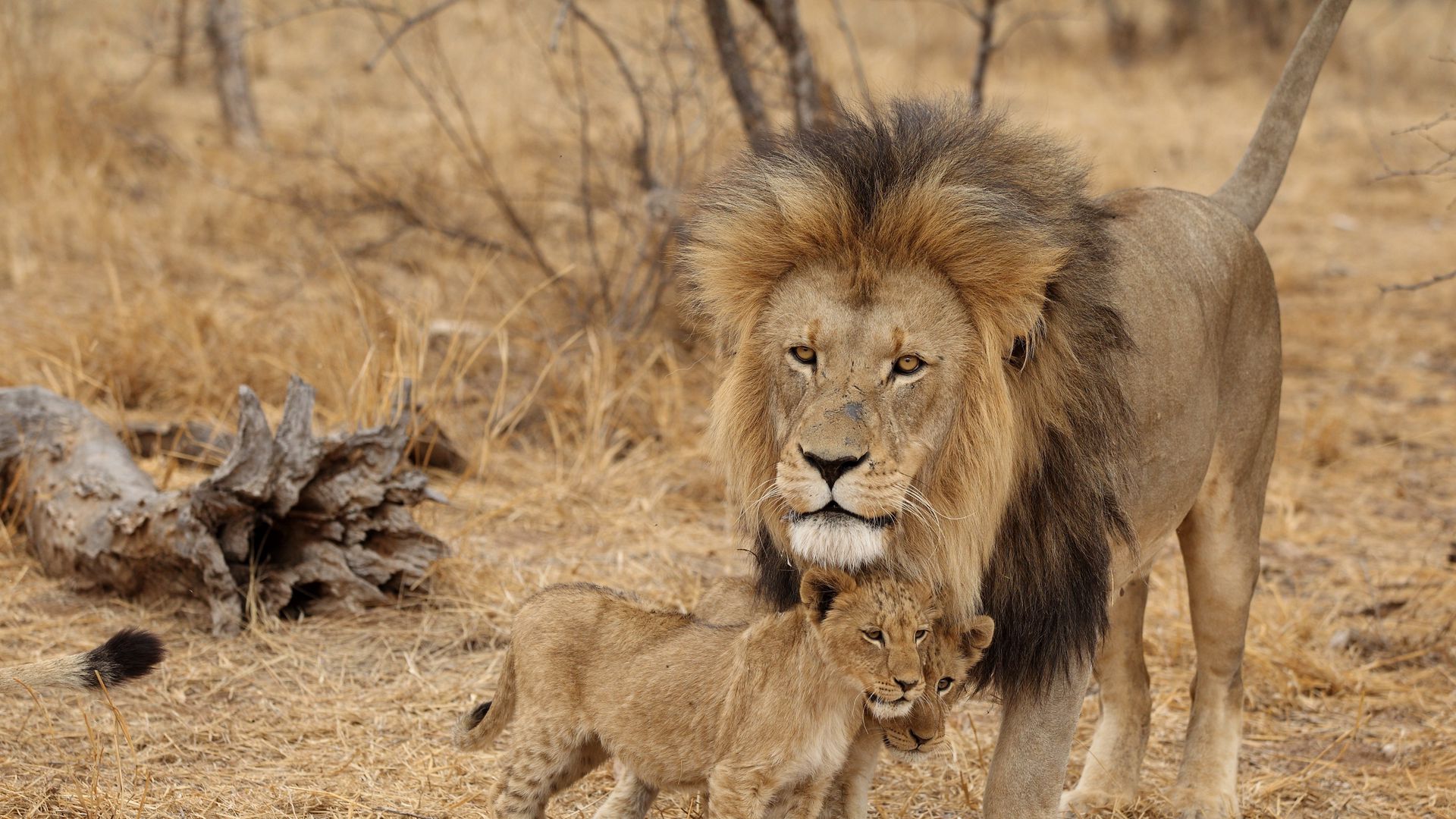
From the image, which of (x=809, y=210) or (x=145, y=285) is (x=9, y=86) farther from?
(x=809, y=210)

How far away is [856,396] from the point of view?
219cm

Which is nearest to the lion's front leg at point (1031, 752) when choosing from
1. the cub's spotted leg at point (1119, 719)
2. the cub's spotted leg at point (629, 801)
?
the cub's spotted leg at point (629, 801)

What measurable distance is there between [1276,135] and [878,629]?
2.03m

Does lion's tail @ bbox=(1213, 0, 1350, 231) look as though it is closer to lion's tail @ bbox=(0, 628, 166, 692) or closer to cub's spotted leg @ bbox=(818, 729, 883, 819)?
cub's spotted leg @ bbox=(818, 729, 883, 819)

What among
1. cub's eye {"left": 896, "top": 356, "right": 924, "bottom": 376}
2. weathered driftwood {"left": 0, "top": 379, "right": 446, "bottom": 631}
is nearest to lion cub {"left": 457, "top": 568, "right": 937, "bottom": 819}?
cub's eye {"left": 896, "top": 356, "right": 924, "bottom": 376}

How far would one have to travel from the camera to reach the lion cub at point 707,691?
229 cm

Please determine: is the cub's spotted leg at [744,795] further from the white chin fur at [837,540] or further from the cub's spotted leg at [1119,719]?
the cub's spotted leg at [1119,719]

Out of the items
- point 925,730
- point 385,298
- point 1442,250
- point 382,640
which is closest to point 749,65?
point 385,298

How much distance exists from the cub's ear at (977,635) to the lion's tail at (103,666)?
55.4 inches

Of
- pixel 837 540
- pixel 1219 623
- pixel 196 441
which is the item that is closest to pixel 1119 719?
pixel 1219 623

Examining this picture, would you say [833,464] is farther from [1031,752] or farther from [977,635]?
[1031,752]

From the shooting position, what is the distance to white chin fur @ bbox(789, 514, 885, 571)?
2.13 meters

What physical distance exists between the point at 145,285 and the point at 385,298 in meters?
0.95

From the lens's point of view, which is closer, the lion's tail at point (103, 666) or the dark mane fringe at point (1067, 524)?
the dark mane fringe at point (1067, 524)
